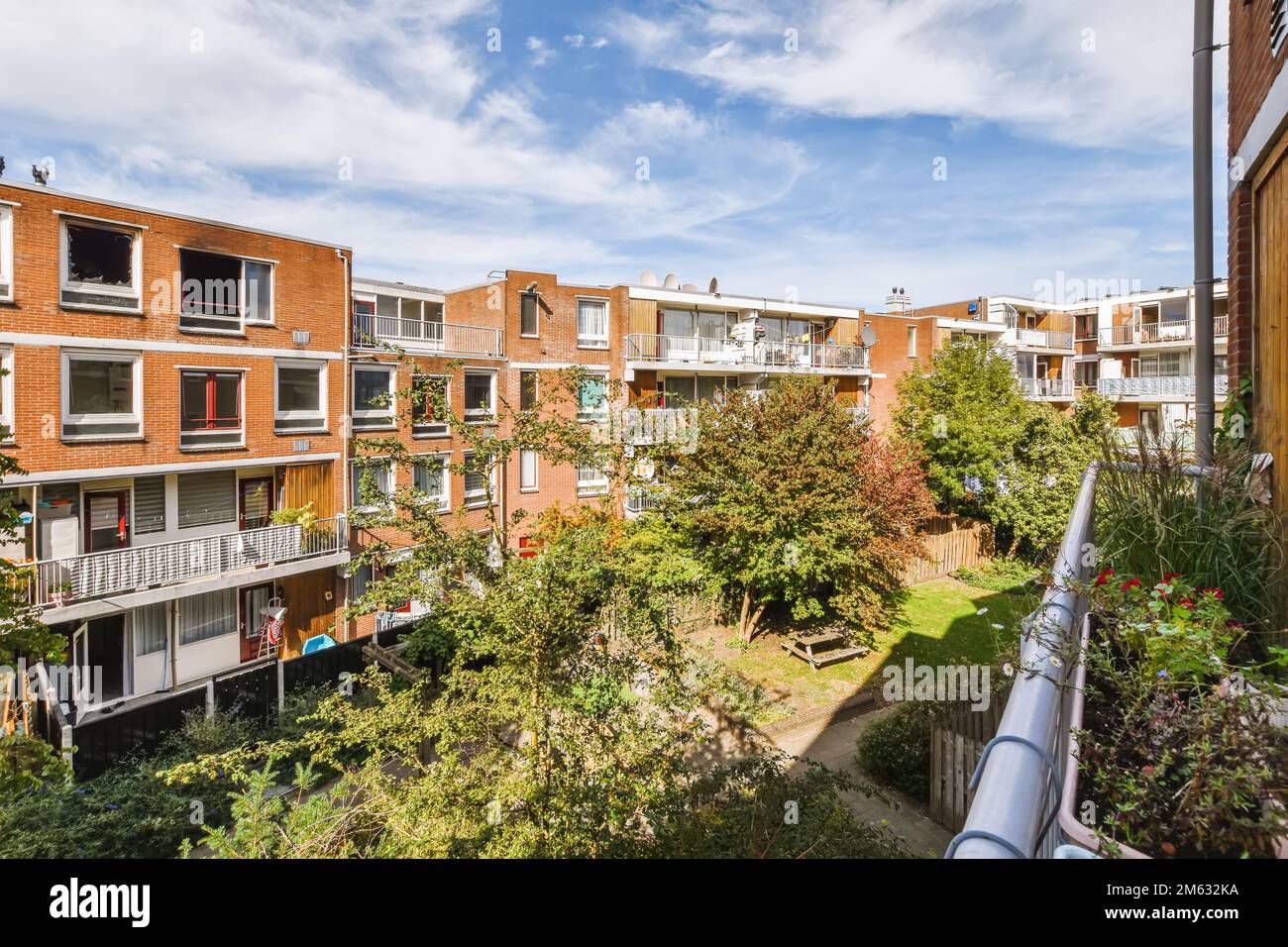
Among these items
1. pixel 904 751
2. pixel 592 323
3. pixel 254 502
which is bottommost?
pixel 904 751

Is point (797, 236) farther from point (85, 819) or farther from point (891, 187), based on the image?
point (85, 819)

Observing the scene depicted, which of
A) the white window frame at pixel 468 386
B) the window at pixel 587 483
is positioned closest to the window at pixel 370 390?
the white window frame at pixel 468 386

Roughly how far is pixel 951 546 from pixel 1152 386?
821 inches

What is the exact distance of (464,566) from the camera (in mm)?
7098

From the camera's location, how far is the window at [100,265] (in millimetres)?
13688

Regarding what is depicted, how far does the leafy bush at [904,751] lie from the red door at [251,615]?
1503 cm

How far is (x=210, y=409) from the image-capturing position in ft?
52.4

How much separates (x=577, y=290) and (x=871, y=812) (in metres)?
19.3

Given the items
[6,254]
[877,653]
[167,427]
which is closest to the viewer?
[6,254]

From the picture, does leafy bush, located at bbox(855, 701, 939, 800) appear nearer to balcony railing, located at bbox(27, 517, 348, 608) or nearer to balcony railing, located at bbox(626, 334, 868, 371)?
balcony railing, located at bbox(27, 517, 348, 608)

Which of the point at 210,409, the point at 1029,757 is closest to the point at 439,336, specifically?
the point at 210,409

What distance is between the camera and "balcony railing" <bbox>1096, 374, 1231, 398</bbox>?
3272 centimetres

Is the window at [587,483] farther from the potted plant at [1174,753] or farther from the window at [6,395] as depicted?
the potted plant at [1174,753]
